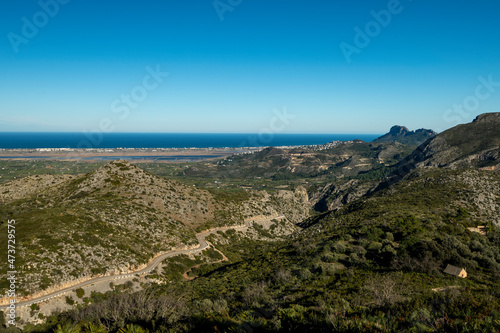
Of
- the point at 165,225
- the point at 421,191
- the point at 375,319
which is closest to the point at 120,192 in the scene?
the point at 165,225

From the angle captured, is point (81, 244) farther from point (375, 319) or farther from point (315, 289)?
point (375, 319)

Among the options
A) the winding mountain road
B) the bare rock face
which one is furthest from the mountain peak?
the winding mountain road

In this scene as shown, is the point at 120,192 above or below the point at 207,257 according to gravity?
above

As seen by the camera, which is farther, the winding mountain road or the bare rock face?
the bare rock face

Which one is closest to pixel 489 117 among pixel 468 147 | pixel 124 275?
pixel 468 147

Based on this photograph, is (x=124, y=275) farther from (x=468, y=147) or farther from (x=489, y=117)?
(x=489, y=117)

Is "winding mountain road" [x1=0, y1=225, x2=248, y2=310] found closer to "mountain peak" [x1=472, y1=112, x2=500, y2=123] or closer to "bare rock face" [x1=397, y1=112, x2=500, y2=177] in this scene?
"bare rock face" [x1=397, y1=112, x2=500, y2=177]

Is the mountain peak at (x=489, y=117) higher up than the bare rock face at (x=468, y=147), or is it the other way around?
the mountain peak at (x=489, y=117)

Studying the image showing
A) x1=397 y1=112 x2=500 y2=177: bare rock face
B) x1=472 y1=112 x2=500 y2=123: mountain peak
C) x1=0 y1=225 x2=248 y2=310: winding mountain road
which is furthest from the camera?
x1=472 y1=112 x2=500 y2=123: mountain peak

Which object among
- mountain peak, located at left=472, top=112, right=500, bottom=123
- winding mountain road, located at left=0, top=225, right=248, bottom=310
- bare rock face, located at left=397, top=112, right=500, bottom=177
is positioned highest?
mountain peak, located at left=472, top=112, right=500, bottom=123

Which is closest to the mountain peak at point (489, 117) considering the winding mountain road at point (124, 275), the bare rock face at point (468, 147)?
the bare rock face at point (468, 147)

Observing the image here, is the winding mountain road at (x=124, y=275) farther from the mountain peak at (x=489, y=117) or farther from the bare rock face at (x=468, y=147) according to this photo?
the mountain peak at (x=489, y=117)
